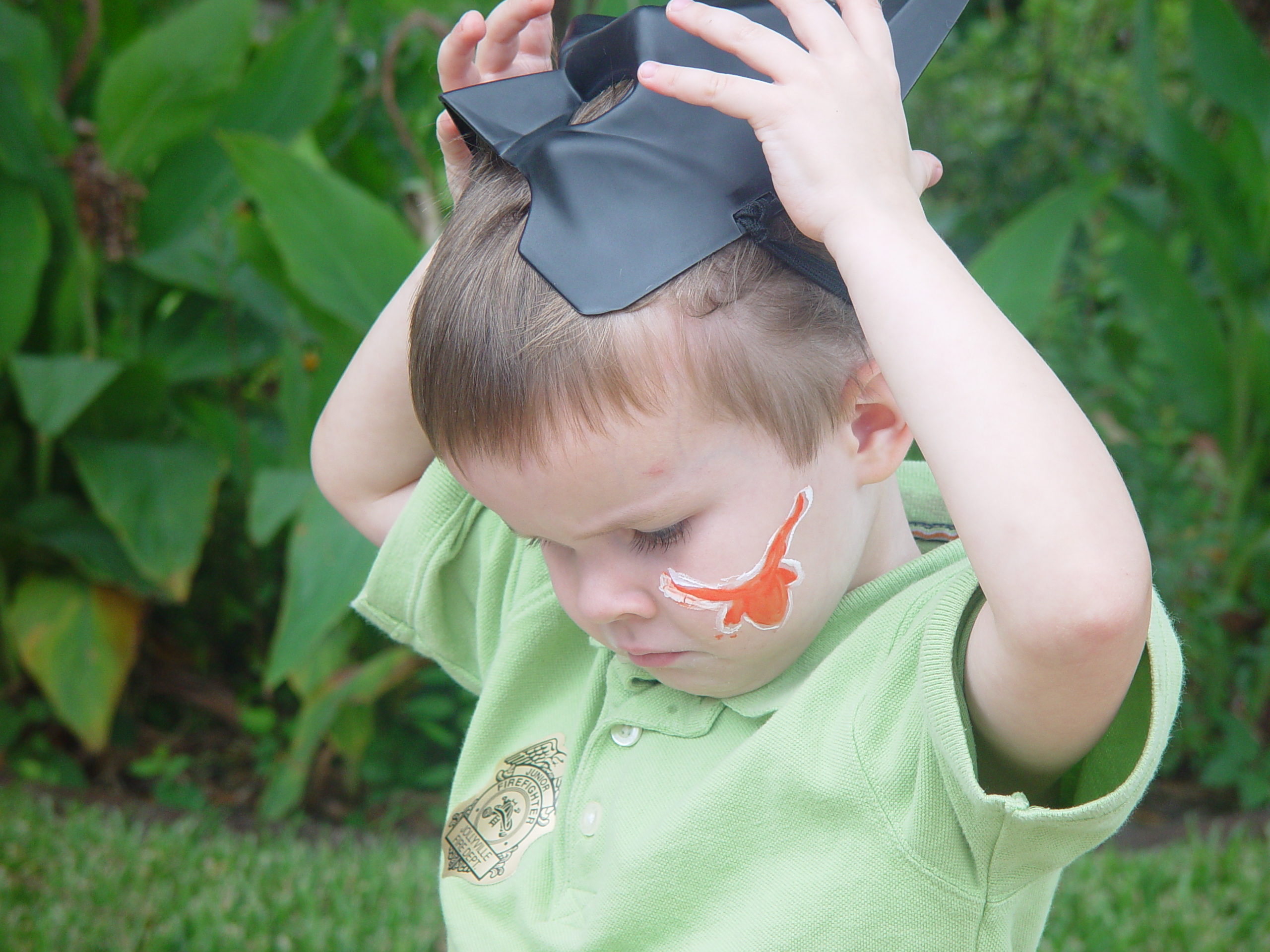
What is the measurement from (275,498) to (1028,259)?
1567mm

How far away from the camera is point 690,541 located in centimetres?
89

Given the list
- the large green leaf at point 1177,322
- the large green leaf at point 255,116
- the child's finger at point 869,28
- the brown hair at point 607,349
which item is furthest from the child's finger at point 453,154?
the large green leaf at point 1177,322

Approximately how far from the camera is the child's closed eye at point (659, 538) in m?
0.89

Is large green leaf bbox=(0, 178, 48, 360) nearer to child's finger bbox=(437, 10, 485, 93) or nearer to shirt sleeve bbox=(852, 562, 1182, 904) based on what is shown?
child's finger bbox=(437, 10, 485, 93)

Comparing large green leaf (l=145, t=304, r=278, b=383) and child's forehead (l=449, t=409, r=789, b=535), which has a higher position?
child's forehead (l=449, t=409, r=789, b=535)

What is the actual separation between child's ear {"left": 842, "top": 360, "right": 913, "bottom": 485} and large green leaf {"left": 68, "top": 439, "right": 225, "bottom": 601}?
1.99 metres

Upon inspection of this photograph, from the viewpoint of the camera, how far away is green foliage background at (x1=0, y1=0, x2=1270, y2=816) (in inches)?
97.6

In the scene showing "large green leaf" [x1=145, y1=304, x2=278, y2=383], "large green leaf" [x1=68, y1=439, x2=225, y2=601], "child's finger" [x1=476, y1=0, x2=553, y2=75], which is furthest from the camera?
"large green leaf" [x1=145, y1=304, x2=278, y2=383]

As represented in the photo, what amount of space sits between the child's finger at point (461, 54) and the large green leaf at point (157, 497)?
A: 1.75 m

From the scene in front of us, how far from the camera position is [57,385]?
247 centimetres

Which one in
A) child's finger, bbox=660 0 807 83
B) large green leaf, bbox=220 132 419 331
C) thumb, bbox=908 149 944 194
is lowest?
large green leaf, bbox=220 132 419 331

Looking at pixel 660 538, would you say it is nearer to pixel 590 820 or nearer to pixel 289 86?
pixel 590 820

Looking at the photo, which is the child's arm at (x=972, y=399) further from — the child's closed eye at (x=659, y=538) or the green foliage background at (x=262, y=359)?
the green foliage background at (x=262, y=359)

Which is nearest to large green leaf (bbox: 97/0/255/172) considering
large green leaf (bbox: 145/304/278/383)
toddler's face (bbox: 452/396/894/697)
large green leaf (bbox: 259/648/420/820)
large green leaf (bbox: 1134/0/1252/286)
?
large green leaf (bbox: 145/304/278/383)
